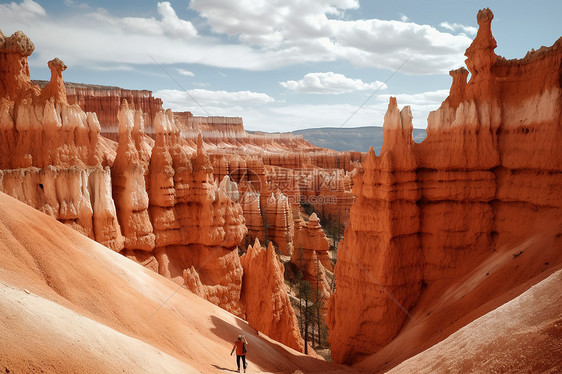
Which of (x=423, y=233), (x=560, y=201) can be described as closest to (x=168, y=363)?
(x=423, y=233)

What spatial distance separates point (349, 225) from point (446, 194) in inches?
159

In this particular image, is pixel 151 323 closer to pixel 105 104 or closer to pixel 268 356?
pixel 268 356

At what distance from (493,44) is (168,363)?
14.4 m

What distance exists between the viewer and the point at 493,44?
13.8 meters

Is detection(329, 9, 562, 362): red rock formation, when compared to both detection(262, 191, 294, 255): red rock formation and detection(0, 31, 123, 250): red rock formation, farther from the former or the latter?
detection(262, 191, 294, 255): red rock formation

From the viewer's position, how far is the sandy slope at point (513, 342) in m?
4.24

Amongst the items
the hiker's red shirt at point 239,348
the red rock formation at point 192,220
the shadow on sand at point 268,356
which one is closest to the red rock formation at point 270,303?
the red rock formation at point 192,220

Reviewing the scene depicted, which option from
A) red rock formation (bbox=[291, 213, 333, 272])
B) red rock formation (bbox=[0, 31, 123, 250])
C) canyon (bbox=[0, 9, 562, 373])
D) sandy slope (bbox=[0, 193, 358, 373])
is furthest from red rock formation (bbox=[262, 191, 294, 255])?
sandy slope (bbox=[0, 193, 358, 373])

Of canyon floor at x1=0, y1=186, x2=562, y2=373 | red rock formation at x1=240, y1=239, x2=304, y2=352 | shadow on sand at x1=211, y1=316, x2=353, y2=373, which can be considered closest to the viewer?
canyon floor at x1=0, y1=186, x2=562, y2=373

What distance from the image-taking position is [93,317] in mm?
8445

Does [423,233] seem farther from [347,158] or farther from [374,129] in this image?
[374,129]

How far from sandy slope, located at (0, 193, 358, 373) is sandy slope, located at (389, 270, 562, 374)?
514 centimetres

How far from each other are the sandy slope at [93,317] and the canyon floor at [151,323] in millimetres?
25

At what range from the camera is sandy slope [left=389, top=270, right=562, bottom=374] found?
4242 millimetres
